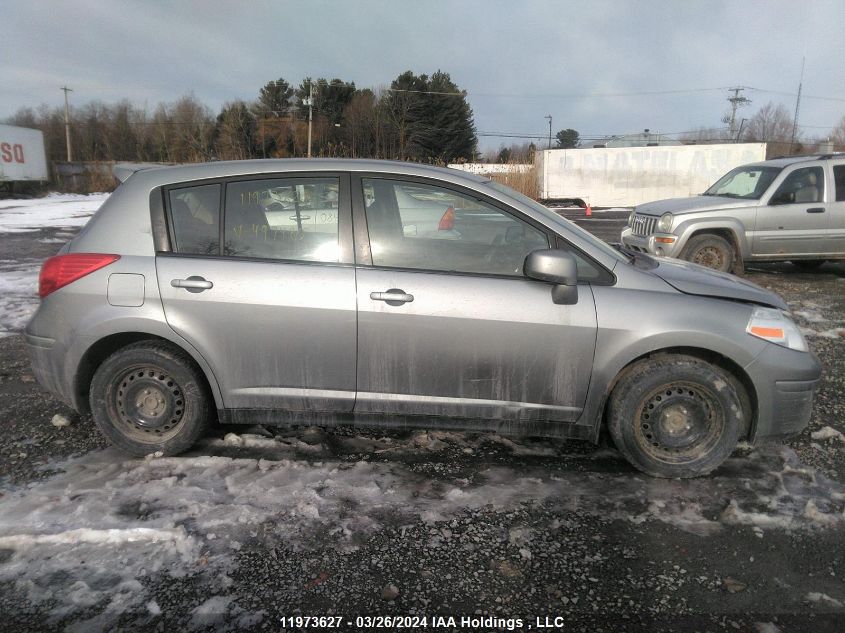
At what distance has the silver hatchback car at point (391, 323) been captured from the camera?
3.30 meters

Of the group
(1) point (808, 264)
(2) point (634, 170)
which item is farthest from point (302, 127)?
(1) point (808, 264)

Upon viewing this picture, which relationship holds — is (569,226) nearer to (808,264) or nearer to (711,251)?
(711,251)

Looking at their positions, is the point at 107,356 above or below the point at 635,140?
below

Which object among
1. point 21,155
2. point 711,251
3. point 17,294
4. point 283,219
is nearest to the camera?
point 283,219

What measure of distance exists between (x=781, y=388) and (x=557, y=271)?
1.46 metres

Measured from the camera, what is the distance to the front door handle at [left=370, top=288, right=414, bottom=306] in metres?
3.30

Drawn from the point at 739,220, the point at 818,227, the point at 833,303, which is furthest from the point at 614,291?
the point at 818,227

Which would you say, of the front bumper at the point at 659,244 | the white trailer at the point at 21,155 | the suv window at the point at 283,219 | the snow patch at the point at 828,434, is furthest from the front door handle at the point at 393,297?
the white trailer at the point at 21,155

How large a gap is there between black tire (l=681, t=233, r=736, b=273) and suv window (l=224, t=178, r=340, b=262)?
282 inches

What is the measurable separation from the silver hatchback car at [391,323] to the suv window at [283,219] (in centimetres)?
1

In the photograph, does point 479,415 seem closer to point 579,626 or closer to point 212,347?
point 579,626

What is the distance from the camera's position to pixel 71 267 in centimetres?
347

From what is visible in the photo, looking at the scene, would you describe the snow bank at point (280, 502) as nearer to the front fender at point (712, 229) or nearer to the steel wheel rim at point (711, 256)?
the front fender at point (712, 229)

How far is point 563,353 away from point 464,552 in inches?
47.2
